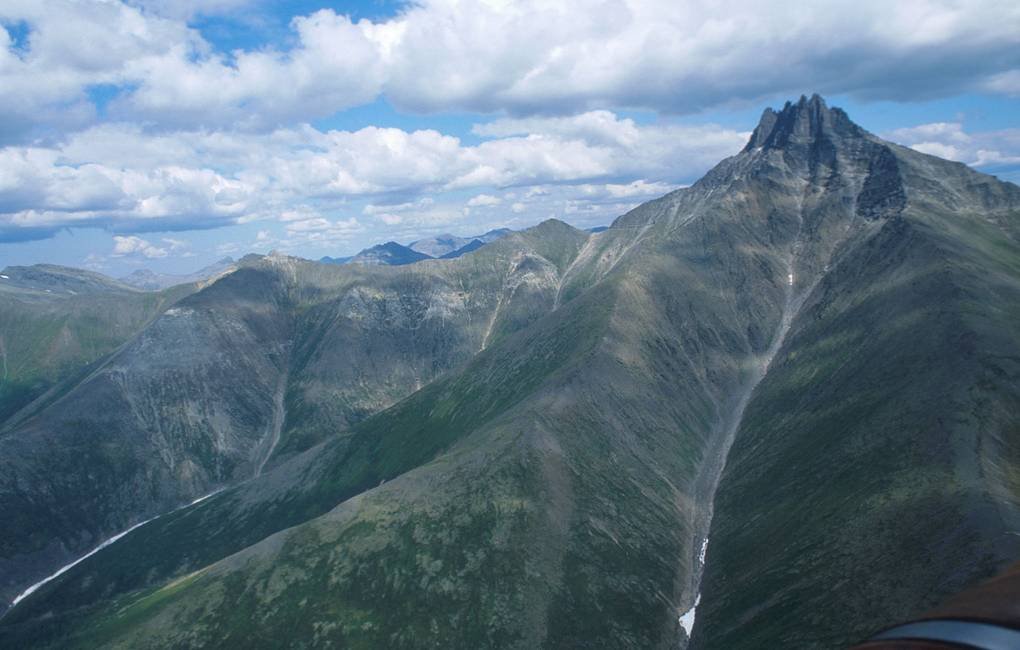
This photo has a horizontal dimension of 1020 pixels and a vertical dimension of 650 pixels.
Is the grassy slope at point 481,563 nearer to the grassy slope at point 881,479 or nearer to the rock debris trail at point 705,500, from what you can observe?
the rock debris trail at point 705,500

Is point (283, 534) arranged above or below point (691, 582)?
above

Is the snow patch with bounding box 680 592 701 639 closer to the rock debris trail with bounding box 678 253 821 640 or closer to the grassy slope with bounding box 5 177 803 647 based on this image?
the rock debris trail with bounding box 678 253 821 640

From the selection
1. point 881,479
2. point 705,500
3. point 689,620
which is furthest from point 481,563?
point 881,479

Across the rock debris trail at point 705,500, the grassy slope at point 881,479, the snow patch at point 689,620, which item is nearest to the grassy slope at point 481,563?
the snow patch at point 689,620

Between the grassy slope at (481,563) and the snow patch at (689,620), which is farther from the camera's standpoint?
the snow patch at (689,620)

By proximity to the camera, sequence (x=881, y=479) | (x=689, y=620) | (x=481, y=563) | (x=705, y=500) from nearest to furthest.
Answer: (x=881, y=479) < (x=689, y=620) < (x=481, y=563) < (x=705, y=500)

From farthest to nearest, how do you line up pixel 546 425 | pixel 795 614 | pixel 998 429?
pixel 546 425
pixel 998 429
pixel 795 614

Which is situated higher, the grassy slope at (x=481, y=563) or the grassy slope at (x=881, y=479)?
the grassy slope at (x=881, y=479)

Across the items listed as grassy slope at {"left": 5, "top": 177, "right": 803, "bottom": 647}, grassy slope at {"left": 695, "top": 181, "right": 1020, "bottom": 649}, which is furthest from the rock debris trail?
grassy slope at {"left": 695, "top": 181, "right": 1020, "bottom": 649}

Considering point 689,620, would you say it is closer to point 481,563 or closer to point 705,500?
point 481,563

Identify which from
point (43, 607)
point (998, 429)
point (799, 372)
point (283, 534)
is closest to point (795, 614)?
point (998, 429)

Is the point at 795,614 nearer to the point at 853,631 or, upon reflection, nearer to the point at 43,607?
the point at 853,631
